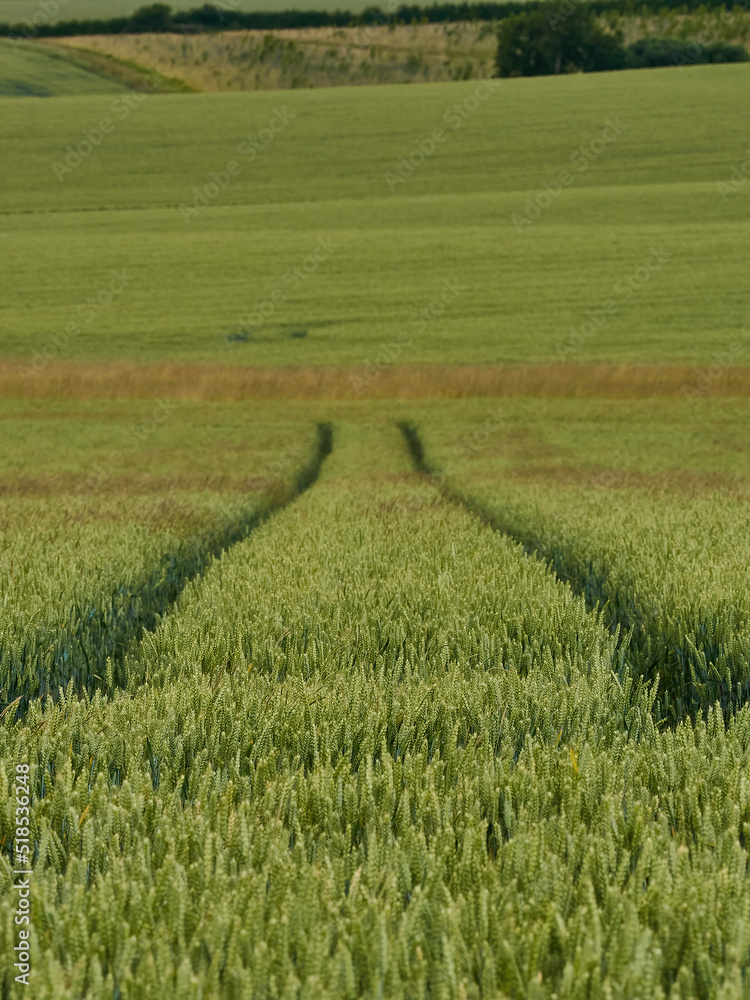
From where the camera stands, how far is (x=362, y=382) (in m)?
28.6

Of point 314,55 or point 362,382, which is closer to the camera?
point 362,382

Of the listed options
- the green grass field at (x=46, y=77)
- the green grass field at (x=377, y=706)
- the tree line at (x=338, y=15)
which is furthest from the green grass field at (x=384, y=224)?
the tree line at (x=338, y=15)

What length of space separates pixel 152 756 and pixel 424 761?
792 millimetres

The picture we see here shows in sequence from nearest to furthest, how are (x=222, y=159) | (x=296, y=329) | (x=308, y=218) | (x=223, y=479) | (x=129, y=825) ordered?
(x=129, y=825), (x=223, y=479), (x=296, y=329), (x=308, y=218), (x=222, y=159)

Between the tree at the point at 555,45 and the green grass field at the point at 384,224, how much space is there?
→ 279 inches

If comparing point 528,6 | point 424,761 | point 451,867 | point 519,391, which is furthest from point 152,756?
point 528,6

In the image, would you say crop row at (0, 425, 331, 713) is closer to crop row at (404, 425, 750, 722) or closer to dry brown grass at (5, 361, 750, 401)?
crop row at (404, 425, 750, 722)

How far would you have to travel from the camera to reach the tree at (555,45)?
6525 centimetres

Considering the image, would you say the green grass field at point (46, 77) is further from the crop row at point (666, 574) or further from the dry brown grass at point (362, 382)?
the crop row at point (666, 574)

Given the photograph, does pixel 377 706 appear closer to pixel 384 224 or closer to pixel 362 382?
pixel 362 382

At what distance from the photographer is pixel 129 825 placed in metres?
2.12

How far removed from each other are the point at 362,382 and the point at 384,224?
55.6 feet

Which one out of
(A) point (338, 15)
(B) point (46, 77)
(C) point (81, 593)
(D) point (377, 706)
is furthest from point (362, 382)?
(A) point (338, 15)

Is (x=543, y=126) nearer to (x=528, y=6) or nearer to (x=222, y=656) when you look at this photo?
(x=528, y=6)
